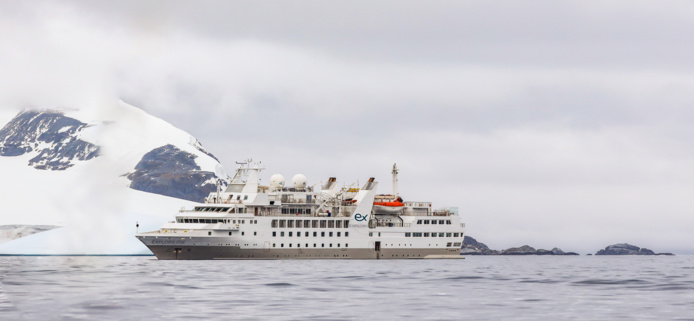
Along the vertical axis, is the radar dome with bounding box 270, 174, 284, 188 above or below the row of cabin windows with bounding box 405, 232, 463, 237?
above

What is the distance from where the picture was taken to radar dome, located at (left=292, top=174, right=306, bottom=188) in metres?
130

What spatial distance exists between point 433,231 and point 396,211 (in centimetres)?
606

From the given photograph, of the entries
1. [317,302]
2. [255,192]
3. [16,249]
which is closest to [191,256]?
[255,192]

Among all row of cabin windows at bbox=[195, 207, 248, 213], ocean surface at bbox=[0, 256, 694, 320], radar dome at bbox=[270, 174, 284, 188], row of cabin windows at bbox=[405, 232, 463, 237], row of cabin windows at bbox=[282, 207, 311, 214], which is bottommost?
ocean surface at bbox=[0, 256, 694, 320]

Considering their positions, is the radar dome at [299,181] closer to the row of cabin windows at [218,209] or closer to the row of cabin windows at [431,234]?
the row of cabin windows at [218,209]

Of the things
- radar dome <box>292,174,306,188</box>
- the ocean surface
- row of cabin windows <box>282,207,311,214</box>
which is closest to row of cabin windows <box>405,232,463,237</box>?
row of cabin windows <box>282,207,311,214</box>

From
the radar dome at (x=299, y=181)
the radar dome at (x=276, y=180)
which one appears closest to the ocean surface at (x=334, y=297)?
the radar dome at (x=276, y=180)

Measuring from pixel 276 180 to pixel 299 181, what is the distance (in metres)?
4.36

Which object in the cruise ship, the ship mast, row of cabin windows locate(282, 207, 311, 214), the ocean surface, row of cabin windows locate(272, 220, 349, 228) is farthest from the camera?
the ship mast

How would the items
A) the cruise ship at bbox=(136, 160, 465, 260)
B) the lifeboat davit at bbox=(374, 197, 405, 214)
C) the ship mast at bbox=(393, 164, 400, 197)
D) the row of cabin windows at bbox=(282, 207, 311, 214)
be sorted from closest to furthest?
the cruise ship at bbox=(136, 160, 465, 260) < the row of cabin windows at bbox=(282, 207, 311, 214) < the lifeboat davit at bbox=(374, 197, 405, 214) < the ship mast at bbox=(393, 164, 400, 197)

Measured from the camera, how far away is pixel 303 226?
4847 inches

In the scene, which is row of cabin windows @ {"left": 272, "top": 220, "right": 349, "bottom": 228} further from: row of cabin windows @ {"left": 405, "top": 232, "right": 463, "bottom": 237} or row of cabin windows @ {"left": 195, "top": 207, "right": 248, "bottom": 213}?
row of cabin windows @ {"left": 405, "top": 232, "right": 463, "bottom": 237}

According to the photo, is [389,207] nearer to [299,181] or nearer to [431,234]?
[431,234]

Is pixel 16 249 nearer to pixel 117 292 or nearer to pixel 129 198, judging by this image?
pixel 129 198
